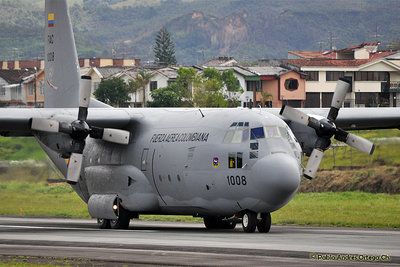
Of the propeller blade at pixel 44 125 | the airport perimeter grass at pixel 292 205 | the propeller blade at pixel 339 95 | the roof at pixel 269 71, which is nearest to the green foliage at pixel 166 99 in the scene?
the roof at pixel 269 71

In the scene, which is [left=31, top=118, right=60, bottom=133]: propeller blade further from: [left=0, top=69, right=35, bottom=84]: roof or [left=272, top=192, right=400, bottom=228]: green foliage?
[left=0, top=69, right=35, bottom=84]: roof

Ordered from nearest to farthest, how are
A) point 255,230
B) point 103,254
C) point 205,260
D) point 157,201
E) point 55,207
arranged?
point 205,260, point 103,254, point 255,230, point 157,201, point 55,207

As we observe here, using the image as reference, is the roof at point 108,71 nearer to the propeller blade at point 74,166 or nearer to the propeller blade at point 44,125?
the propeller blade at point 74,166

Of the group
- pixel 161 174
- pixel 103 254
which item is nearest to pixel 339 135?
pixel 161 174

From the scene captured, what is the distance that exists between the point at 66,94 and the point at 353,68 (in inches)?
2736

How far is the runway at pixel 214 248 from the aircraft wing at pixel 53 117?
481cm

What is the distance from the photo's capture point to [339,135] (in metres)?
27.5

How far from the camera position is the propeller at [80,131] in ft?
89.5

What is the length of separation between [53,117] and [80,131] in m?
1.41

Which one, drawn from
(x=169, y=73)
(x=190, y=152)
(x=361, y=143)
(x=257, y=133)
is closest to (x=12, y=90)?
(x=169, y=73)

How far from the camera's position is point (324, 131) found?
27234 millimetres

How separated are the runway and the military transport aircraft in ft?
5.95

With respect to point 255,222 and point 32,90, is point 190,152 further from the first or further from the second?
point 32,90

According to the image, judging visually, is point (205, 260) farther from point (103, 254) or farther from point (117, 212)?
point (117, 212)
